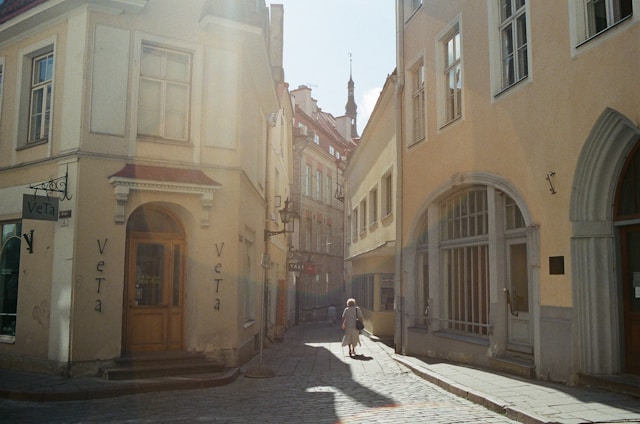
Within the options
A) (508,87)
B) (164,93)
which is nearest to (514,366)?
(508,87)

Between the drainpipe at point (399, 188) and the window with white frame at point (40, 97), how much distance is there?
8626 millimetres

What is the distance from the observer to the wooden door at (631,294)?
359 inches

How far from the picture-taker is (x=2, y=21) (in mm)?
13531

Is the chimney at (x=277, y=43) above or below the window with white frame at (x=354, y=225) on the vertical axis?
above

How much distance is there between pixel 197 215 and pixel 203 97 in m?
2.50

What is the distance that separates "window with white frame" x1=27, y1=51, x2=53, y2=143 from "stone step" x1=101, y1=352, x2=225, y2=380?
492 centimetres

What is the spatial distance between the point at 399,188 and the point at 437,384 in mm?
6936

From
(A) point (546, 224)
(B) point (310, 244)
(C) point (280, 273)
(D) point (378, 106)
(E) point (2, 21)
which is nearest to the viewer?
(A) point (546, 224)

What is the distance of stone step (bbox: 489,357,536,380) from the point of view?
34.4 ft

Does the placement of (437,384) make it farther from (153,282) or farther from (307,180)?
(307,180)

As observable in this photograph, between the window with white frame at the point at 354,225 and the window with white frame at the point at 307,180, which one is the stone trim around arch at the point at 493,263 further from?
the window with white frame at the point at 307,180

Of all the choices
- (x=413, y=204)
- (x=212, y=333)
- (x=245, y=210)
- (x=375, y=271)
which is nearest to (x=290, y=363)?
(x=212, y=333)

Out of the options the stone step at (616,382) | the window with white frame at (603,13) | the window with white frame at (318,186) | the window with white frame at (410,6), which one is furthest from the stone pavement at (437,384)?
the window with white frame at (318,186)

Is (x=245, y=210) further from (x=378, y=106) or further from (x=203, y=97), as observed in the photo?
(x=378, y=106)
